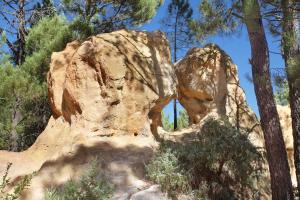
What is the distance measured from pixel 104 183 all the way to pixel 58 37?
6.64 m

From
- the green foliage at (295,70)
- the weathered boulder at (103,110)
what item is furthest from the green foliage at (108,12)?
the green foliage at (295,70)

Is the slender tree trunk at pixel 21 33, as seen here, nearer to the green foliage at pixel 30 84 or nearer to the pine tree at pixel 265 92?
the green foliage at pixel 30 84

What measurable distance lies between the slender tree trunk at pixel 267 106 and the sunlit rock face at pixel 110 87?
7.31 ft

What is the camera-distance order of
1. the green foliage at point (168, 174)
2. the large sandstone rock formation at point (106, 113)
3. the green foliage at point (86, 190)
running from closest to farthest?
the green foliage at point (86, 190)
the green foliage at point (168, 174)
the large sandstone rock formation at point (106, 113)

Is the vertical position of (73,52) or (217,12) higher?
(217,12)

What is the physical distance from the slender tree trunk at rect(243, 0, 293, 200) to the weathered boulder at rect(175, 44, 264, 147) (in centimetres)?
346

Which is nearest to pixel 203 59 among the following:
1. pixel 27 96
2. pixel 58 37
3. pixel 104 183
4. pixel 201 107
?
pixel 201 107

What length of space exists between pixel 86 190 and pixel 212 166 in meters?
2.46

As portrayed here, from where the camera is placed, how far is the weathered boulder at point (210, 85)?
36.3 feet

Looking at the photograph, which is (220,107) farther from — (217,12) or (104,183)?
(104,183)

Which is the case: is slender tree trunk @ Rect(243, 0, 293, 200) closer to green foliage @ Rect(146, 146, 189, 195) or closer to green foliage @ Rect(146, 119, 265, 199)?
green foliage @ Rect(146, 119, 265, 199)

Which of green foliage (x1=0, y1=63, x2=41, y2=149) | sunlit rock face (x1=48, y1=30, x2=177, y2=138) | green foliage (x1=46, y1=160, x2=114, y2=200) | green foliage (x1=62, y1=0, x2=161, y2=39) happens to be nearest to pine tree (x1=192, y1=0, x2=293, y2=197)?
sunlit rock face (x1=48, y1=30, x2=177, y2=138)

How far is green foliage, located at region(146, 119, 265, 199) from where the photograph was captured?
251 inches

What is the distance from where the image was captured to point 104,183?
601 centimetres
